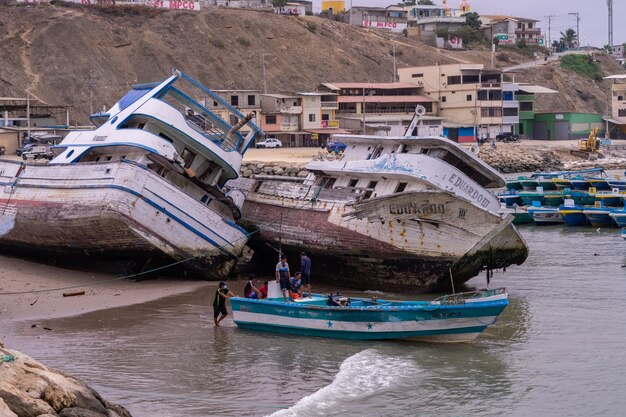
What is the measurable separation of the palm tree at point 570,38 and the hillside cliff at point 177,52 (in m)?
54.4

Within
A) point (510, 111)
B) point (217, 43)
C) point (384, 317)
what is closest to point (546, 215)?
point (384, 317)

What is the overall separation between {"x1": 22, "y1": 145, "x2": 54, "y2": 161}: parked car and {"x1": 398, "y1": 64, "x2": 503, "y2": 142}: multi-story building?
39836 mm

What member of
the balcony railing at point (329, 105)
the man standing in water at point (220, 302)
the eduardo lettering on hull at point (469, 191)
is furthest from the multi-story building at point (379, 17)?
the man standing in water at point (220, 302)

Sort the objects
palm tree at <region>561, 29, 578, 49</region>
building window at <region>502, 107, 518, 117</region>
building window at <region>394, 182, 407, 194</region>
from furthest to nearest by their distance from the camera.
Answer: palm tree at <region>561, 29, 578, 49</region> < building window at <region>502, 107, 518, 117</region> < building window at <region>394, 182, 407, 194</region>

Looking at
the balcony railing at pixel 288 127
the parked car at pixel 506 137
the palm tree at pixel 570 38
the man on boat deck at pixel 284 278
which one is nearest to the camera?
the man on boat deck at pixel 284 278

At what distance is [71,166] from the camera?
30.0 m

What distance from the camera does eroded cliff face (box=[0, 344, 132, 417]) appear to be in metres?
12.4

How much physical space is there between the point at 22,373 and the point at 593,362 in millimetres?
12120

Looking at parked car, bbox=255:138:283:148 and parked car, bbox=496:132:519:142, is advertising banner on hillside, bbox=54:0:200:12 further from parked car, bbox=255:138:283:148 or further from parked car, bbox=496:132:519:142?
parked car, bbox=496:132:519:142

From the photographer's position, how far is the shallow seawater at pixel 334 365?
17.7 metres

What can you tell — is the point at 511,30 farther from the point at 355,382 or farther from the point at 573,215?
the point at 355,382

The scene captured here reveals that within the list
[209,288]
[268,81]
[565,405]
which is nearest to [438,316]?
[565,405]

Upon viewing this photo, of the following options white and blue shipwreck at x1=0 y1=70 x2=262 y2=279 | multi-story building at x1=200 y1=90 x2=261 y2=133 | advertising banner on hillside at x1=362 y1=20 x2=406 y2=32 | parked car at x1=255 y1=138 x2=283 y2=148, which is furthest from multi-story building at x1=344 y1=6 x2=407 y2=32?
white and blue shipwreck at x1=0 y1=70 x2=262 y2=279

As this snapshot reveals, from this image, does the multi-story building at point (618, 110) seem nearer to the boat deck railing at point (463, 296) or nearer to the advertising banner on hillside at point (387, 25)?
the advertising banner on hillside at point (387, 25)
